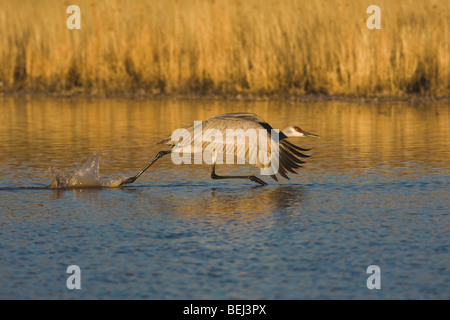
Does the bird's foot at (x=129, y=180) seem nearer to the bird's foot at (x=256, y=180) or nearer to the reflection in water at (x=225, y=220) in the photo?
the reflection in water at (x=225, y=220)

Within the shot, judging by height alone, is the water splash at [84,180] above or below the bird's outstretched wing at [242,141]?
below

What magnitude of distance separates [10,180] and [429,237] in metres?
4.16

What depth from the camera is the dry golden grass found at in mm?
16828

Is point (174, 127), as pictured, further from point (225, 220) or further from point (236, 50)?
point (225, 220)

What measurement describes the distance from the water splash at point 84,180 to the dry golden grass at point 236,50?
8.87 meters

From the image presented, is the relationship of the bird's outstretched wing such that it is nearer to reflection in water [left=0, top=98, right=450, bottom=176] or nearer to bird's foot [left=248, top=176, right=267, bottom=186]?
bird's foot [left=248, top=176, right=267, bottom=186]

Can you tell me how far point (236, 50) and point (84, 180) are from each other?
9.44 m

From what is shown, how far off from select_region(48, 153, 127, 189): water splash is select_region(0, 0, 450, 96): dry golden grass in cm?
887

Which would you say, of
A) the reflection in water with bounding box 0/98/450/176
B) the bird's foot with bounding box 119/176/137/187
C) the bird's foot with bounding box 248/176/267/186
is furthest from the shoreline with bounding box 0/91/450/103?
the bird's foot with bounding box 119/176/137/187

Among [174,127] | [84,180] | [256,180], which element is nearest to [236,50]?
[174,127]

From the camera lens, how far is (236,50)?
17.7 meters

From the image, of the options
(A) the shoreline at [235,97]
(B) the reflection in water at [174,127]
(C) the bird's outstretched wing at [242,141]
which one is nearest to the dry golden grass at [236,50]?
(A) the shoreline at [235,97]

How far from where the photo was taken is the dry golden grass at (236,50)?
1683cm
